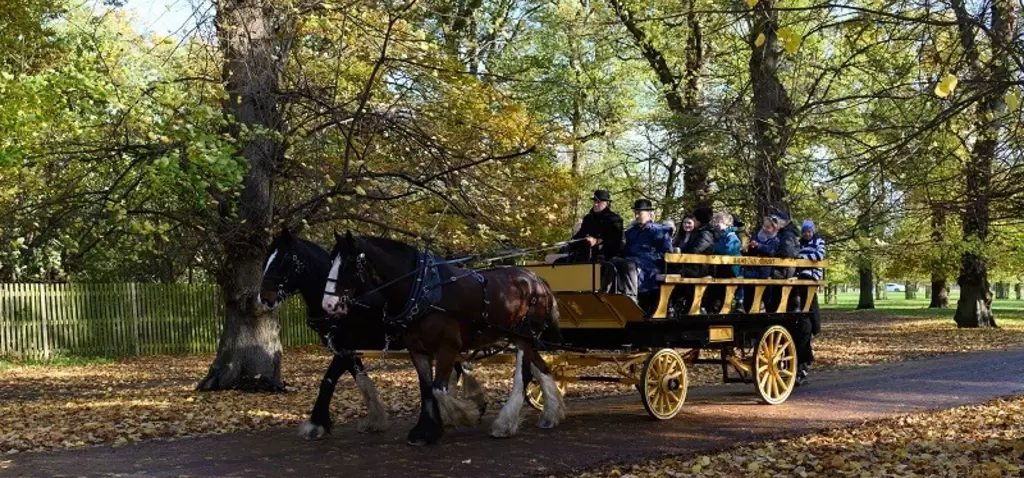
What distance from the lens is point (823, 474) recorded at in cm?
830

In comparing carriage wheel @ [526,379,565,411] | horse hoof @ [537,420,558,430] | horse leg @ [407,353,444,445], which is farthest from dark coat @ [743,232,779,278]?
horse leg @ [407,353,444,445]

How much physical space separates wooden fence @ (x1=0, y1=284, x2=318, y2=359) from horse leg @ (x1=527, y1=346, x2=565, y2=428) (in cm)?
1294

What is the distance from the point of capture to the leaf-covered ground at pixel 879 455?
328 inches

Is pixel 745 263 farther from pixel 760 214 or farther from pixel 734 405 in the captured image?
pixel 760 214

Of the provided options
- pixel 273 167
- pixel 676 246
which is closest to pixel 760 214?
pixel 676 246

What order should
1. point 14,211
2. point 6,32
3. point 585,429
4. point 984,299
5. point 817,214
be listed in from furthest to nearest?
point 984,299
point 817,214
point 6,32
point 14,211
point 585,429

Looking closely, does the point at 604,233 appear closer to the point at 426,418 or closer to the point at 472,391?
the point at 472,391

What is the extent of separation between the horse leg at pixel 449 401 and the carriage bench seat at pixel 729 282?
2348mm

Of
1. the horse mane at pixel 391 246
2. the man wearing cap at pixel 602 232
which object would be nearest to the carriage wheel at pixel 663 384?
the man wearing cap at pixel 602 232

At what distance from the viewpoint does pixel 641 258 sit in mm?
11789

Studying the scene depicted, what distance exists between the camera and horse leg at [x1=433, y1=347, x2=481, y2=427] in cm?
1008

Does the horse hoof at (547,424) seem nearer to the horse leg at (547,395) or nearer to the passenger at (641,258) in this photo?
the horse leg at (547,395)

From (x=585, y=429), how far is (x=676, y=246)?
4164 millimetres

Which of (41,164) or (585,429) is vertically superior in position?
(41,164)
